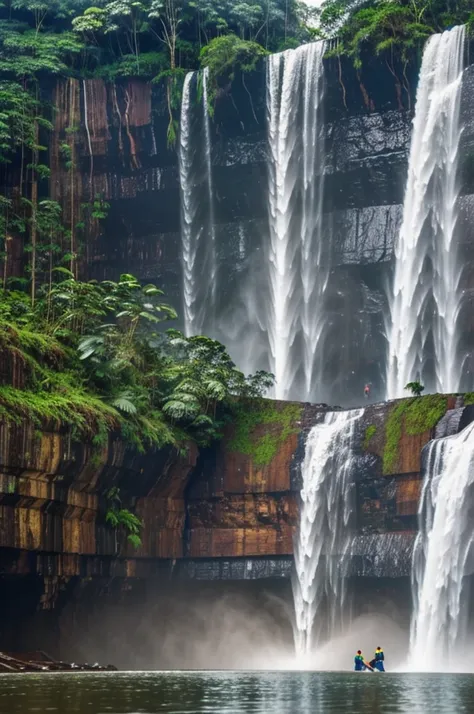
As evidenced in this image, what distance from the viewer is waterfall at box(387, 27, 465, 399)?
58406mm

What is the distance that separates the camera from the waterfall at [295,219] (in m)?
62.2

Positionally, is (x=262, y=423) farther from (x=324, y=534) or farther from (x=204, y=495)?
(x=324, y=534)

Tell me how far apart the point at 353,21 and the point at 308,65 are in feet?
8.93

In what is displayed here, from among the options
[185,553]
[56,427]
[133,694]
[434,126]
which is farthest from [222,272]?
[133,694]

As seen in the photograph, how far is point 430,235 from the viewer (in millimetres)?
59281

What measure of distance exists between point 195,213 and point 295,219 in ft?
14.7

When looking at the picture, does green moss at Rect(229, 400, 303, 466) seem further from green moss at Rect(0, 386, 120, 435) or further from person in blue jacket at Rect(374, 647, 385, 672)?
person in blue jacket at Rect(374, 647, 385, 672)

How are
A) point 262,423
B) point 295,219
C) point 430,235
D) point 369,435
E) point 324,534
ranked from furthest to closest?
point 295,219 → point 430,235 → point 262,423 → point 324,534 → point 369,435

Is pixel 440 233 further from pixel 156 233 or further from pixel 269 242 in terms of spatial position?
pixel 156 233

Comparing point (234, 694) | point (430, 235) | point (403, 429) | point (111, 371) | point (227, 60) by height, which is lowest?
point (234, 694)

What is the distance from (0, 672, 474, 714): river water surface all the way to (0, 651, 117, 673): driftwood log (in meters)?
3.05

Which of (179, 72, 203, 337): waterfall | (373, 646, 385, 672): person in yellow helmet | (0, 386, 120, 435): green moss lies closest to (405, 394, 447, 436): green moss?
(373, 646, 385, 672): person in yellow helmet

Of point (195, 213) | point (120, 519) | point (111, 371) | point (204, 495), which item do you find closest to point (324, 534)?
point (204, 495)

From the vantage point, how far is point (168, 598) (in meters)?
51.4
